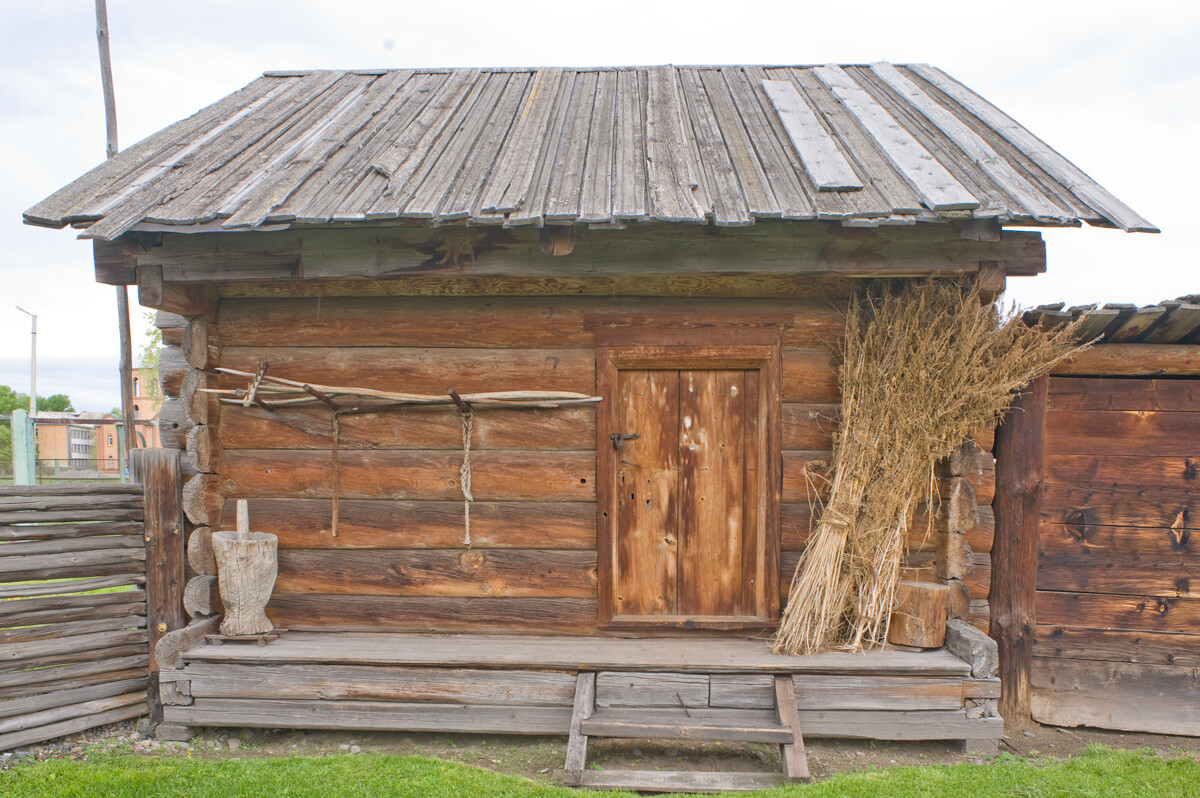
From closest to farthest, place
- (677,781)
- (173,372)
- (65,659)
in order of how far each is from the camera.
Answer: (677,781) < (65,659) < (173,372)

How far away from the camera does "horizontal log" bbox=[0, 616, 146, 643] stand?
3861 millimetres

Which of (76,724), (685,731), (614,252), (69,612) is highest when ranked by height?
(614,252)

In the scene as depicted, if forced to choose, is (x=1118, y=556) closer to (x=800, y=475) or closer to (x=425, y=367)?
(x=800, y=475)

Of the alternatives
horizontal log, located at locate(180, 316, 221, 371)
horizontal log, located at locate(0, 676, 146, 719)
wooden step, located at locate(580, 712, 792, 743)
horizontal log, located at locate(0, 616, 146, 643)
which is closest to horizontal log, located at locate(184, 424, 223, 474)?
horizontal log, located at locate(180, 316, 221, 371)

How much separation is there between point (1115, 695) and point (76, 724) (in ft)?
19.8

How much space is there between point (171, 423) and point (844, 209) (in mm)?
3910

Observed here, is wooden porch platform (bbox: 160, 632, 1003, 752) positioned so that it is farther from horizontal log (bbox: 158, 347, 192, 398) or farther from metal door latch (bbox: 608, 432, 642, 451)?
horizontal log (bbox: 158, 347, 192, 398)

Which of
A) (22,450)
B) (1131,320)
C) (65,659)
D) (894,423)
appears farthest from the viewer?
(22,450)

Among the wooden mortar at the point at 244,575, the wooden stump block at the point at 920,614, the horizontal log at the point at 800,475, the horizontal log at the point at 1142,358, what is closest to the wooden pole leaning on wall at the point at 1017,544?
the horizontal log at the point at 1142,358

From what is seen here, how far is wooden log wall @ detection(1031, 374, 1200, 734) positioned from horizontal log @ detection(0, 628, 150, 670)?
5403mm

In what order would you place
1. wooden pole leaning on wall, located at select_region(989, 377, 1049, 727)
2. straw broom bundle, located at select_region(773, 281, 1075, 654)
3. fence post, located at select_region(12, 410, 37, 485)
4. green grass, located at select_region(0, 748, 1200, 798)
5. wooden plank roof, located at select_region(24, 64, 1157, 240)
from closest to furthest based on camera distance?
green grass, located at select_region(0, 748, 1200, 798) → wooden plank roof, located at select_region(24, 64, 1157, 240) → straw broom bundle, located at select_region(773, 281, 1075, 654) → wooden pole leaning on wall, located at select_region(989, 377, 1049, 727) → fence post, located at select_region(12, 410, 37, 485)

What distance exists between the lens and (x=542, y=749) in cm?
367

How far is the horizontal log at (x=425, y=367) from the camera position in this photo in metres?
4.07

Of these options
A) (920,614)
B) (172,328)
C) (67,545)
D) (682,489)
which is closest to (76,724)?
(67,545)
